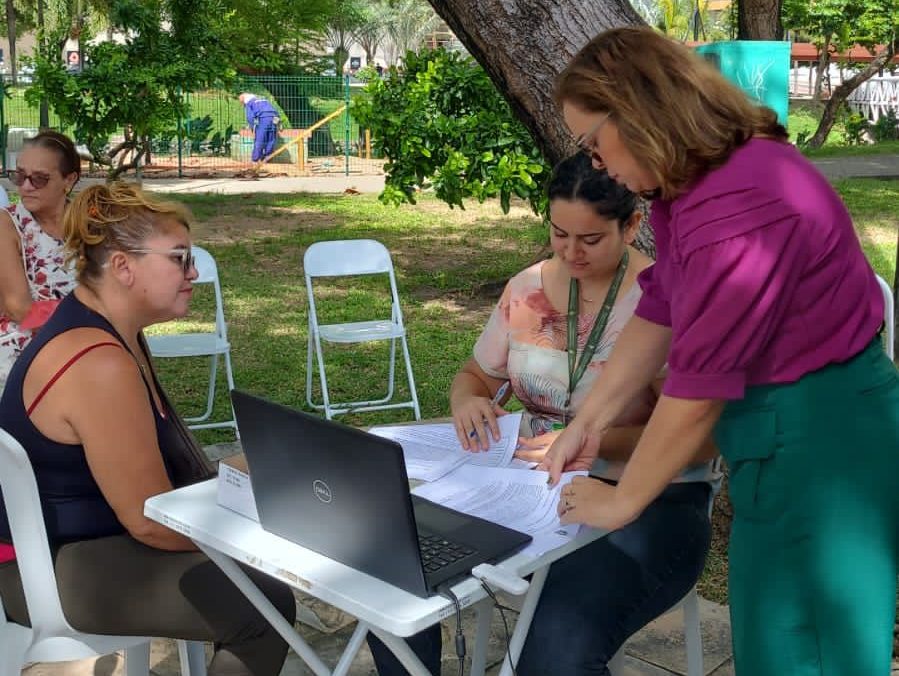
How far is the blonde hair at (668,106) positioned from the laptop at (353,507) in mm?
653

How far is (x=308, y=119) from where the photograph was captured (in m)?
19.6

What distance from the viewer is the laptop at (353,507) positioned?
1.75 meters

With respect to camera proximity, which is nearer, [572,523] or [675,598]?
[572,523]

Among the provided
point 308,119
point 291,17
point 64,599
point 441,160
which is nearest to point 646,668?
point 64,599

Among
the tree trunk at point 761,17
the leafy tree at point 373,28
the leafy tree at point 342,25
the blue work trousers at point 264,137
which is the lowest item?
the blue work trousers at point 264,137

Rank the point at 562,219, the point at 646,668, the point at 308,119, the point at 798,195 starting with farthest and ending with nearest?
the point at 308,119, the point at 646,668, the point at 562,219, the point at 798,195

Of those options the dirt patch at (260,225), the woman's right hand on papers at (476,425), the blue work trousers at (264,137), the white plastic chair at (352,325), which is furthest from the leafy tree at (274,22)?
the woman's right hand on papers at (476,425)

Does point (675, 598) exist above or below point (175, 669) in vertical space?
above

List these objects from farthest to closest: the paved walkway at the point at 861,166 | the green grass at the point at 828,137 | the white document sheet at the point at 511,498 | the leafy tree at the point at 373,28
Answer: the leafy tree at the point at 373,28 < the green grass at the point at 828,137 < the paved walkway at the point at 861,166 < the white document sheet at the point at 511,498

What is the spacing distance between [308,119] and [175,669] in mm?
17052

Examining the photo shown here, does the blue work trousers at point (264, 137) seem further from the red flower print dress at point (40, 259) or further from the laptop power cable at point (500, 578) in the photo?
the laptop power cable at point (500, 578)

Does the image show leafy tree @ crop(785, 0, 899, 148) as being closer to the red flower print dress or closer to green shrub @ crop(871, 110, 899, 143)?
green shrub @ crop(871, 110, 899, 143)

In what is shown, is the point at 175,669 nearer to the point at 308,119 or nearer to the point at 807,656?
the point at 807,656

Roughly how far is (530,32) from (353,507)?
224 cm
